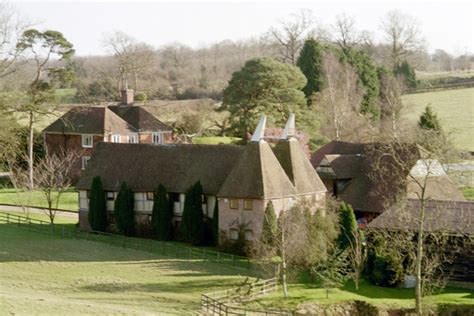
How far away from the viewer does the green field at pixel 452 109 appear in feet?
280

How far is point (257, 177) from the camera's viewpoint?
137 feet

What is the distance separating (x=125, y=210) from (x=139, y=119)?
78.1 feet

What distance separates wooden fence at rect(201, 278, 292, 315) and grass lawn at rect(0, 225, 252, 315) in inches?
23.3

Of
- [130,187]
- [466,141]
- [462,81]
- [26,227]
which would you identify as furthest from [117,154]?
[462,81]

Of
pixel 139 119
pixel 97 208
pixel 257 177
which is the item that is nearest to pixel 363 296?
pixel 257 177

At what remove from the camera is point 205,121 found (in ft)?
265

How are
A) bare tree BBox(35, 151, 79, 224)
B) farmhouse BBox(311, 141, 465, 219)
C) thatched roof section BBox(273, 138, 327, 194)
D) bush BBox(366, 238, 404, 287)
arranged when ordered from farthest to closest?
bare tree BBox(35, 151, 79, 224) < farmhouse BBox(311, 141, 465, 219) < thatched roof section BBox(273, 138, 327, 194) < bush BBox(366, 238, 404, 287)

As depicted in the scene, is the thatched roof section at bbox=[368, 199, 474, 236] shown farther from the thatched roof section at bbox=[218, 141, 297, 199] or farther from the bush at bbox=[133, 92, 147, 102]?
the bush at bbox=[133, 92, 147, 102]

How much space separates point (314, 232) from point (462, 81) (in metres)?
84.8

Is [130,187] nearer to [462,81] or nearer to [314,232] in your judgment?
[314,232]

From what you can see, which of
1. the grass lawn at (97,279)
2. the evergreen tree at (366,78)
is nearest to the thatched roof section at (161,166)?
the grass lawn at (97,279)

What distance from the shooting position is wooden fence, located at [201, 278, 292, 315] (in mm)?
31906

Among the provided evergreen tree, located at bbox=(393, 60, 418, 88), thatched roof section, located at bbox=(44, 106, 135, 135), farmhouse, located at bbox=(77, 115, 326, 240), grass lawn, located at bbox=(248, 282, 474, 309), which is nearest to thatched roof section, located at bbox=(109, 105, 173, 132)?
thatched roof section, located at bbox=(44, 106, 135, 135)

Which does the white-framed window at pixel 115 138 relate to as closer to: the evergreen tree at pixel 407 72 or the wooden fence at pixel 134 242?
the wooden fence at pixel 134 242
